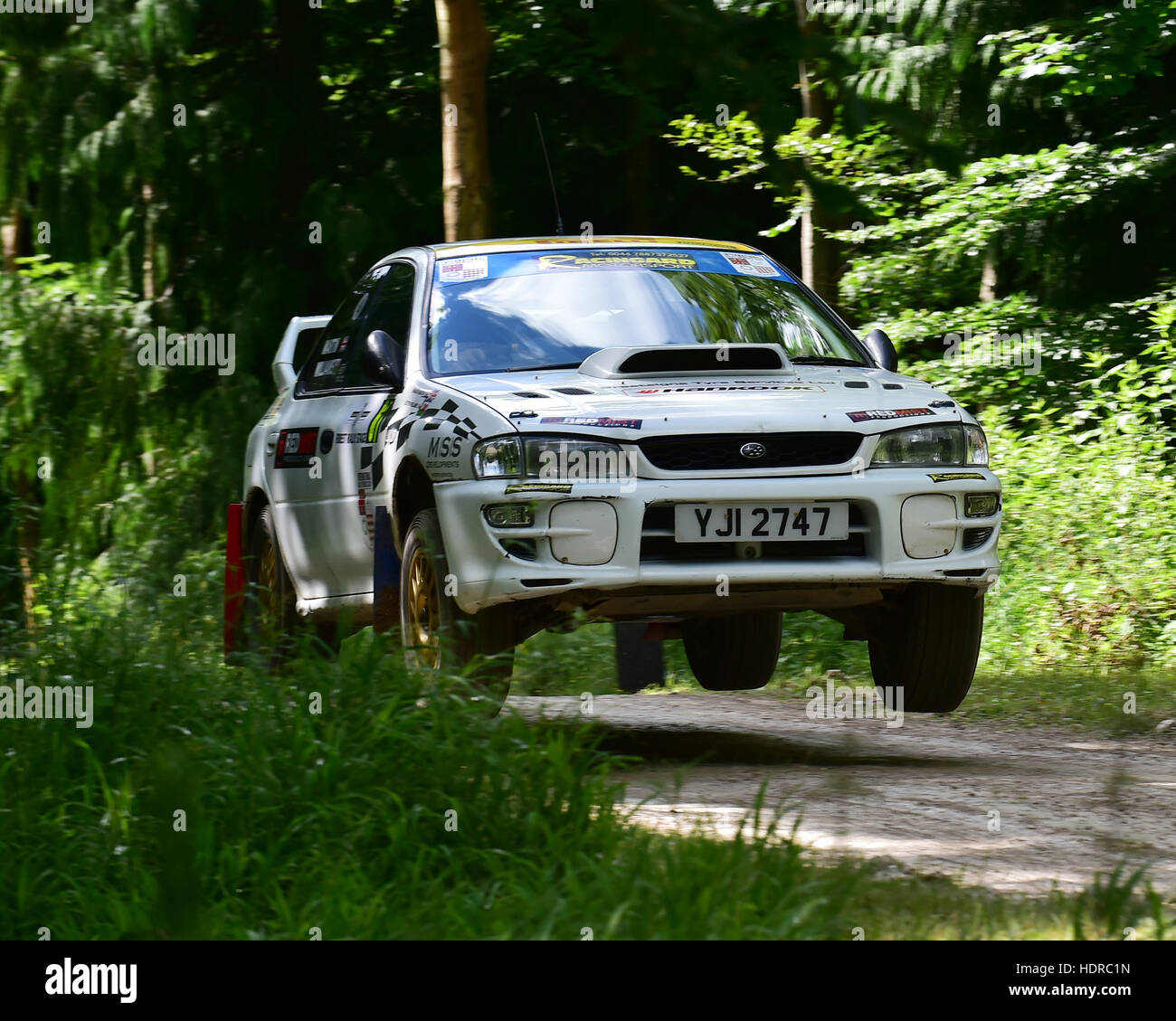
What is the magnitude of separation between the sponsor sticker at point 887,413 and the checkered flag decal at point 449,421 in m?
1.38

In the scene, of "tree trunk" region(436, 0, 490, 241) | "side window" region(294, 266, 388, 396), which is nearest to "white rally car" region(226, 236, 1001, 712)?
"side window" region(294, 266, 388, 396)

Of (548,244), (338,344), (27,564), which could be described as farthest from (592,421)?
(338,344)

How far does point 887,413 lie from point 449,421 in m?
1.63

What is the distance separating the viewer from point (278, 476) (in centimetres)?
839

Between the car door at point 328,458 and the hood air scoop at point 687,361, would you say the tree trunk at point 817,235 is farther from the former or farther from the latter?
the hood air scoop at point 687,361

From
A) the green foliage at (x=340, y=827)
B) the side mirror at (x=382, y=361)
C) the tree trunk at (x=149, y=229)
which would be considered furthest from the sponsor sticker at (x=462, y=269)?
the tree trunk at (x=149, y=229)

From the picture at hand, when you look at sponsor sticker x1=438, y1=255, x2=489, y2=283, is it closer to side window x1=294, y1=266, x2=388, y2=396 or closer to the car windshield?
the car windshield

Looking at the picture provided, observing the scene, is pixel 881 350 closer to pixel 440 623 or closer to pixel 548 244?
pixel 548 244

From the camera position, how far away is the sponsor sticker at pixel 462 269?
7.43 m

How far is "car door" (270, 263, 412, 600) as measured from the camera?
748cm

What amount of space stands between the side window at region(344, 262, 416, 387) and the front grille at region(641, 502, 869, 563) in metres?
1.87

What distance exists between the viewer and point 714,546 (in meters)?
6.02
